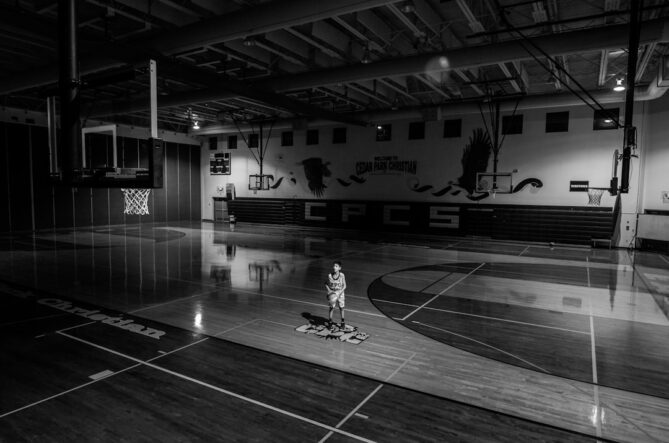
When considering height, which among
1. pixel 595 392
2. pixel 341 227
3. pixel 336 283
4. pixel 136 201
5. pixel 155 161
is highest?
pixel 155 161

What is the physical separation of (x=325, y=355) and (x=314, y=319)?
4.47 ft

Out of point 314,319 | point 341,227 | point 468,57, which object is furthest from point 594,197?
point 314,319

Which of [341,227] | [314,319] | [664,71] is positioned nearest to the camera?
[314,319]

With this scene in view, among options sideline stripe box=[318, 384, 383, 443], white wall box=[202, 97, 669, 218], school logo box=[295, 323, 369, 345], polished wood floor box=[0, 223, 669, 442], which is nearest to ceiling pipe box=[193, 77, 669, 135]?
white wall box=[202, 97, 669, 218]

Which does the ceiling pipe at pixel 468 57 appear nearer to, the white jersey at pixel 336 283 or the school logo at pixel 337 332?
the white jersey at pixel 336 283

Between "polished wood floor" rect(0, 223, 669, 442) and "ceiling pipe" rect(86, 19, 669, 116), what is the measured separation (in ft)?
16.6

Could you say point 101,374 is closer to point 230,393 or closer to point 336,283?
point 230,393

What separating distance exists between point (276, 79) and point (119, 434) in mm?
11779

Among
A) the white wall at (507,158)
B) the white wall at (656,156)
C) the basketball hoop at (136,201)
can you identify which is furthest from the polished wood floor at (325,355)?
the basketball hoop at (136,201)

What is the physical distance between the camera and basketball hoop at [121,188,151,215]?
70.2 ft

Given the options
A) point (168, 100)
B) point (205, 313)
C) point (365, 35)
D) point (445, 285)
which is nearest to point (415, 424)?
point (205, 313)

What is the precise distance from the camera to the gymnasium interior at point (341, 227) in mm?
3859

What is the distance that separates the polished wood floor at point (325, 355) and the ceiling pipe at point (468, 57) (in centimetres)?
507

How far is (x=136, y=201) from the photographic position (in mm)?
21594
